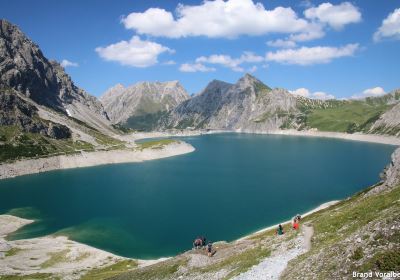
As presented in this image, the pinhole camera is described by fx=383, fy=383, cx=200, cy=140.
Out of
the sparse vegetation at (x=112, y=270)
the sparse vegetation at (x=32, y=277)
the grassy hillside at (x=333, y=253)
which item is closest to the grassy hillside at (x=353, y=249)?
the grassy hillside at (x=333, y=253)

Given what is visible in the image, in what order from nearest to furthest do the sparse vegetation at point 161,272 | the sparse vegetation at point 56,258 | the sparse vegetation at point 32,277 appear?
the sparse vegetation at point 161,272 < the sparse vegetation at point 32,277 < the sparse vegetation at point 56,258

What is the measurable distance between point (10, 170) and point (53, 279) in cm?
14844

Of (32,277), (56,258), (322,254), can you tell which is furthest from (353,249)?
(56,258)

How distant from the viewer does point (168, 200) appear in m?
129

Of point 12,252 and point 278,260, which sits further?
point 12,252

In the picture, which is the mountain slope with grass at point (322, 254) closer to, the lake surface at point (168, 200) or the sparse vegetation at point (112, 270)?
the sparse vegetation at point (112, 270)

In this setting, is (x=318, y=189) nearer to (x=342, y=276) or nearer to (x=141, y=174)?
(x=141, y=174)

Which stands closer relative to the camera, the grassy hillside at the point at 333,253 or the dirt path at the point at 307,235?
the grassy hillside at the point at 333,253

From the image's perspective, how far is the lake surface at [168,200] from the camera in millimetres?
91875

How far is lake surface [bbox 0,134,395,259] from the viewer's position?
91875 millimetres

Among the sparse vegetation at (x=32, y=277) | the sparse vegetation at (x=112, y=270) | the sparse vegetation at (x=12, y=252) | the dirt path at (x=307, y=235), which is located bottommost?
the sparse vegetation at (x=112, y=270)

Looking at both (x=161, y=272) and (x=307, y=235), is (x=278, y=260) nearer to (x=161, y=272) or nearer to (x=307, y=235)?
(x=307, y=235)

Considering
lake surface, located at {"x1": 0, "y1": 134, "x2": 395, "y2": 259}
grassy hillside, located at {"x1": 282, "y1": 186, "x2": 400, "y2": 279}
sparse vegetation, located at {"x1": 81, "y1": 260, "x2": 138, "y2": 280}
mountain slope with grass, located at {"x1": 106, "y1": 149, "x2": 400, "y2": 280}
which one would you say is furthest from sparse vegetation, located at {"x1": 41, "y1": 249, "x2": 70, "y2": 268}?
grassy hillside, located at {"x1": 282, "y1": 186, "x2": 400, "y2": 279}

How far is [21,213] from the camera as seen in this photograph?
116 meters
